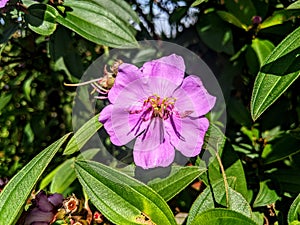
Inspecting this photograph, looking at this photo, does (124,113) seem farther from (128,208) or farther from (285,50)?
(285,50)

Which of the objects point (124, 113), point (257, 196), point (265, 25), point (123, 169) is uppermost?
point (265, 25)

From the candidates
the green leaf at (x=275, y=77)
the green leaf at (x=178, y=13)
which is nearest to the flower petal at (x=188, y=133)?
the green leaf at (x=275, y=77)

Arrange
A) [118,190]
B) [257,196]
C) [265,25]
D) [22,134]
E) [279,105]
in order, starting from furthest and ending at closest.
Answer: [22,134] < [279,105] < [265,25] < [257,196] < [118,190]

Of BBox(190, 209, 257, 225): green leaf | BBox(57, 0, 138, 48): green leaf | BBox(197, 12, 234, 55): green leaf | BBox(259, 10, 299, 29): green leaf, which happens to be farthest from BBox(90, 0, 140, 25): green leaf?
BBox(190, 209, 257, 225): green leaf

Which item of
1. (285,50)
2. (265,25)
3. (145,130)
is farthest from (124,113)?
(265,25)

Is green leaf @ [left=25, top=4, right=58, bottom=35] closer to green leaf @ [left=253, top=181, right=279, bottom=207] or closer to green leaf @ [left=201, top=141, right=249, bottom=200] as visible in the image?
green leaf @ [left=201, top=141, right=249, bottom=200]
